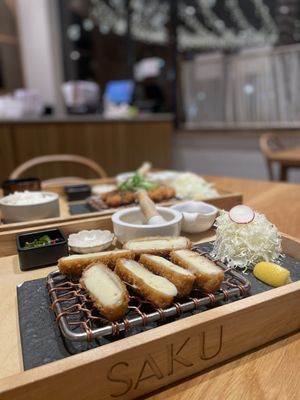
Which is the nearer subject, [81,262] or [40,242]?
[81,262]

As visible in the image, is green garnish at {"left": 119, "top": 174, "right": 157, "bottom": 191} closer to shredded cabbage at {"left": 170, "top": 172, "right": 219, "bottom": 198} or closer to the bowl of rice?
shredded cabbage at {"left": 170, "top": 172, "right": 219, "bottom": 198}

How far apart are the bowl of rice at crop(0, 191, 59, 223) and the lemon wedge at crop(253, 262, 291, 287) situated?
2.31 feet

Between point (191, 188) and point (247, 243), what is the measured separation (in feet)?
2.20

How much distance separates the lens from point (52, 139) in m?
3.07

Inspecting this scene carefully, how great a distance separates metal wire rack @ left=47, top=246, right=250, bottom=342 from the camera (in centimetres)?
49

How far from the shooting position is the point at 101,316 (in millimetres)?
522

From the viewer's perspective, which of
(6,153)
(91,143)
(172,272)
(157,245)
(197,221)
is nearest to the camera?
(172,272)

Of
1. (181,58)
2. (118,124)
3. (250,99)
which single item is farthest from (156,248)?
(181,58)

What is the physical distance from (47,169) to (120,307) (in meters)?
2.75

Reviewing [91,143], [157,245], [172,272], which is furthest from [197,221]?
[91,143]

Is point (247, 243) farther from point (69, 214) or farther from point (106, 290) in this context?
point (69, 214)

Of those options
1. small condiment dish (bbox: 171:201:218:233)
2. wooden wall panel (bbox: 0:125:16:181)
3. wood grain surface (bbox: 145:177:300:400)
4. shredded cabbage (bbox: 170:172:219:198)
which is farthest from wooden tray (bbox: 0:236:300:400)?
wooden wall panel (bbox: 0:125:16:181)

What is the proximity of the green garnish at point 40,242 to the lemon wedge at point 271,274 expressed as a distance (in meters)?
0.53

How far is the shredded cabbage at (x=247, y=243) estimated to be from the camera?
2.41 feet
